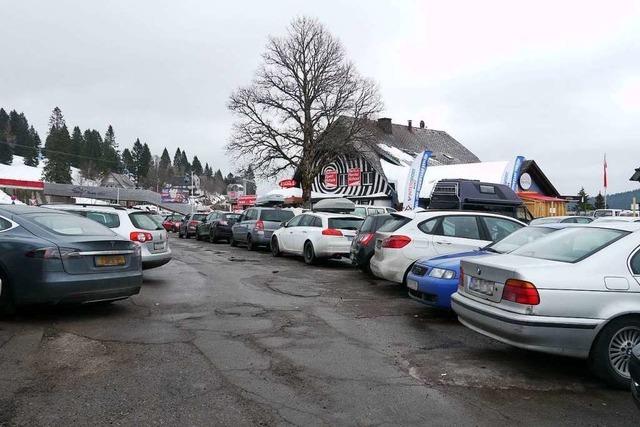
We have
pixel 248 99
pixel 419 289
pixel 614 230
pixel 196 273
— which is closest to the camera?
pixel 614 230

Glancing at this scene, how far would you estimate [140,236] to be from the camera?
426 inches

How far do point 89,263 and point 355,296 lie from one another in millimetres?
4697

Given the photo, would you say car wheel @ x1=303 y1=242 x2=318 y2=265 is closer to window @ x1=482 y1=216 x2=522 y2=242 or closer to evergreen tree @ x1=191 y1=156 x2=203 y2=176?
window @ x1=482 y1=216 x2=522 y2=242

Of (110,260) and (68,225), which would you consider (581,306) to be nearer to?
(110,260)

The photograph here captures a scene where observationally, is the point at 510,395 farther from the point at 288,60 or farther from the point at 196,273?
the point at 288,60

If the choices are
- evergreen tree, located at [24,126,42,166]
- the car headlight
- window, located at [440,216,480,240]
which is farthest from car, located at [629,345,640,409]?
evergreen tree, located at [24,126,42,166]

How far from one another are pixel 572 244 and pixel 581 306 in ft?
3.09

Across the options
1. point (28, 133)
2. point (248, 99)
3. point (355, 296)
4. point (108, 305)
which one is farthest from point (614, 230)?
point (28, 133)

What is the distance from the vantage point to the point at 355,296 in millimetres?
9695

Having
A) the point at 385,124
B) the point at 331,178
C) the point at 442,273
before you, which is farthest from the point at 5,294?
the point at 385,124

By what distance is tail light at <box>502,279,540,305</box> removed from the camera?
4859 mm

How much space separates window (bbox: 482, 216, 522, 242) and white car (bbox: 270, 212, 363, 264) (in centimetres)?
562

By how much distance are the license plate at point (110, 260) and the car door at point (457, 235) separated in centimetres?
515

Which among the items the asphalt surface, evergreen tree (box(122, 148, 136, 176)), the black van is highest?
evergreen tree (box(122, 148, 136, 176))
